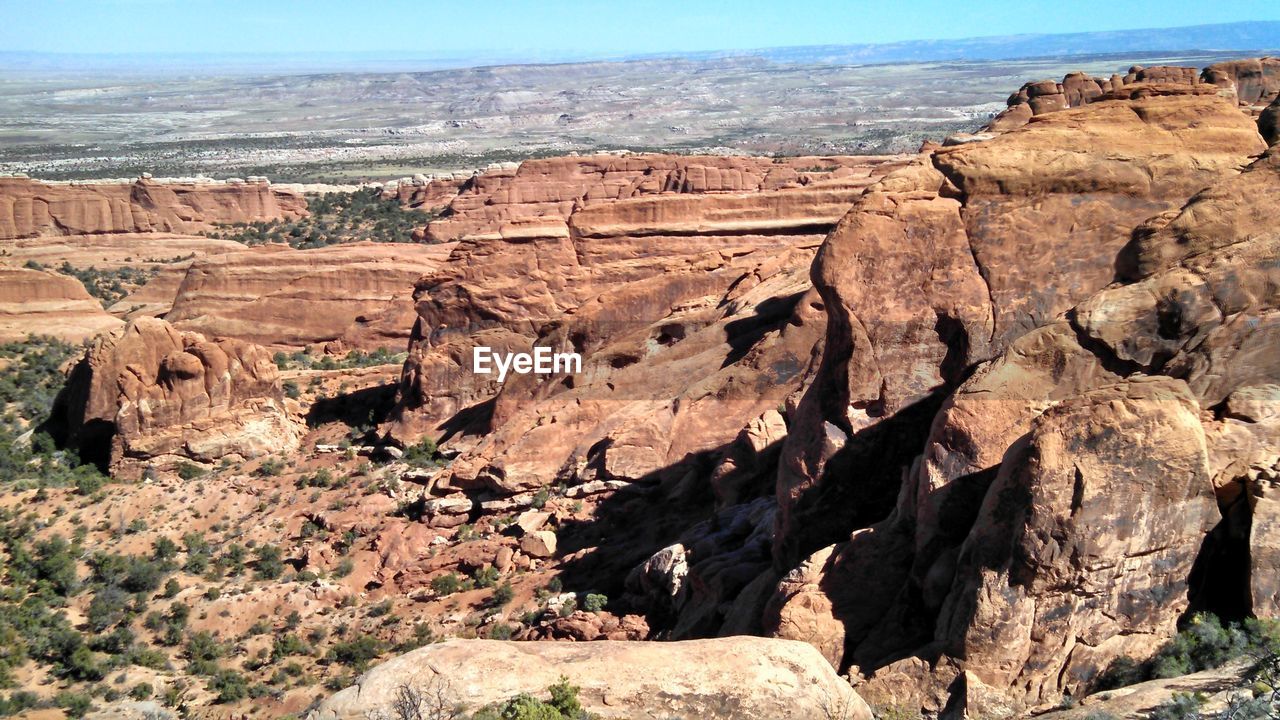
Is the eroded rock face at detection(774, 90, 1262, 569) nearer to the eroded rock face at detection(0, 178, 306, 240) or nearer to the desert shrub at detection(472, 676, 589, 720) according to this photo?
the desert shrub at detection(472, 676, 589, 720)

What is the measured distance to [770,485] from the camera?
18.8 m

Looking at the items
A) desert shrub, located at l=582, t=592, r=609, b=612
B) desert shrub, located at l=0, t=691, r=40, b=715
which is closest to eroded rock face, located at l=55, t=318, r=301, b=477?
desert shrub, located at l=0, t=691, r=40, b=715

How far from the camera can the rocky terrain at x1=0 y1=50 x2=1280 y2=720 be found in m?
10.4

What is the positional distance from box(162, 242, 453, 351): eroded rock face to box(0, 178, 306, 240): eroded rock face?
28.6 m

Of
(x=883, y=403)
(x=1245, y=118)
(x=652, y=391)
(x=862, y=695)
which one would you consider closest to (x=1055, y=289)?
(x=883, y=403)

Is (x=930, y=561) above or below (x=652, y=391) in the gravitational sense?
above

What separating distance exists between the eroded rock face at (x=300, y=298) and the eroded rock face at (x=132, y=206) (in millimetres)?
28581

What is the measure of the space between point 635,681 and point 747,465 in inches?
350

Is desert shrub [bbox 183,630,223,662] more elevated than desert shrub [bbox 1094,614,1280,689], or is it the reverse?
desert shrub [bbox 1094,614,1280,689]

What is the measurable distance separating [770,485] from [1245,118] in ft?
29.3

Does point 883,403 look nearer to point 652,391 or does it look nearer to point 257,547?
point 652,391

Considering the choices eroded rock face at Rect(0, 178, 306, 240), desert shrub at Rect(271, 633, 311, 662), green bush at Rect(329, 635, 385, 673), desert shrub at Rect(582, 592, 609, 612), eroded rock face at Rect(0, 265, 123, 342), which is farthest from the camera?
eroded rock face at Rect(0, 178, 306, 240)


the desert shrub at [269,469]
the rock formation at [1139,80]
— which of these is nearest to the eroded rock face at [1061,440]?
the desert shrub at [269,469]

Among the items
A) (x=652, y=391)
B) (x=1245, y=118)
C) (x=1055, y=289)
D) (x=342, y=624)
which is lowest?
(x=342, y=624)
